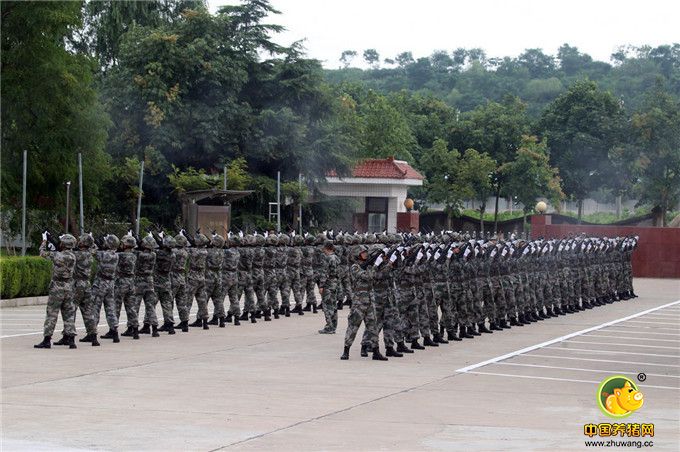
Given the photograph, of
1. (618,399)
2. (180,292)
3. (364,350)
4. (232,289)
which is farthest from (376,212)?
(618,399)

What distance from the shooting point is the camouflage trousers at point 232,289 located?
23062mm

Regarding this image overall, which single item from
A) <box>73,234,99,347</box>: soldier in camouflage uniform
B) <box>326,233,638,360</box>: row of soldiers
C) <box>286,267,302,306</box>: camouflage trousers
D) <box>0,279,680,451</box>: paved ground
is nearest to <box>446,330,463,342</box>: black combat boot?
<box>326,233,638,360</box>: row of soldiers

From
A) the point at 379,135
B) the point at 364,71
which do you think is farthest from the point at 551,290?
the point at 364,71

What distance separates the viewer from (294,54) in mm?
46844

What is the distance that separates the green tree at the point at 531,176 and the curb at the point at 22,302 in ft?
132

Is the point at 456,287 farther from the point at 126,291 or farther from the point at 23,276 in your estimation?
the point at 23,276

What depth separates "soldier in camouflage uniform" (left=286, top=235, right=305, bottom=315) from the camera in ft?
84.2

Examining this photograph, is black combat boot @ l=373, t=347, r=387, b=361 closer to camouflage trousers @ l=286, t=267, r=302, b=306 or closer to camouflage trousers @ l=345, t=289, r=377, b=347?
camouflage trousers @ l=345, t=289, r=377, b=347

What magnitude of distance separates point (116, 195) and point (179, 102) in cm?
413

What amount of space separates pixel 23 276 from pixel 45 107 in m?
8.40

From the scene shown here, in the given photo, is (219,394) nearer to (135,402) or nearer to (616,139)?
(135,402)

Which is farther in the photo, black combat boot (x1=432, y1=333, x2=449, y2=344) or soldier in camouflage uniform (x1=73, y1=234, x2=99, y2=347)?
black combat boot (x1=432, y1=333, x2=449, y2=344)

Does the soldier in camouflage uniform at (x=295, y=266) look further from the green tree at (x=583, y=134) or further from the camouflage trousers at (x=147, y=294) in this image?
the green tree at (x=583, y=134)

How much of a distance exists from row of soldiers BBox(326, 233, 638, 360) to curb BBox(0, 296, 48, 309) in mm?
7929
